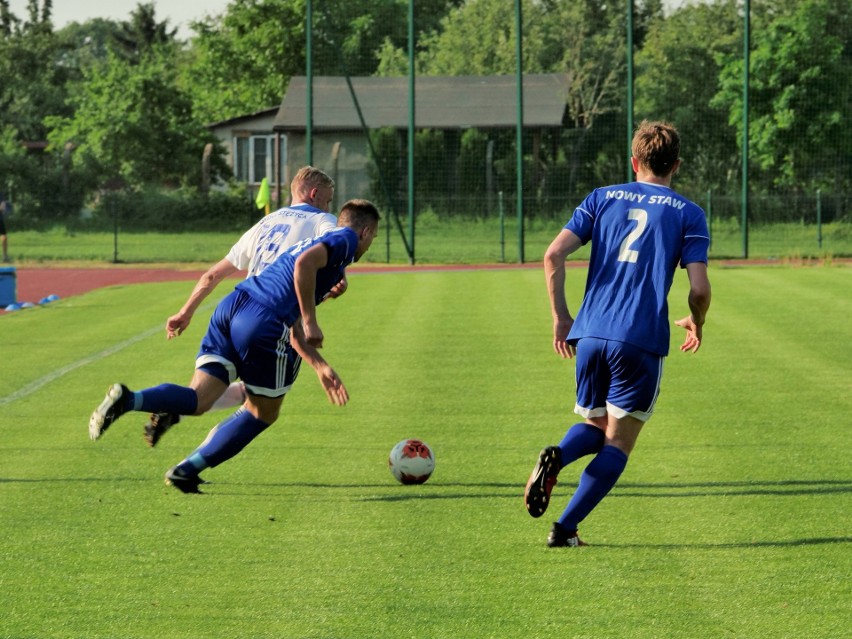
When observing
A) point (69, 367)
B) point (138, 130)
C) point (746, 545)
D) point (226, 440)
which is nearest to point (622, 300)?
point (746, 545)

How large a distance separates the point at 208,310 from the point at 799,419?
10590 mm

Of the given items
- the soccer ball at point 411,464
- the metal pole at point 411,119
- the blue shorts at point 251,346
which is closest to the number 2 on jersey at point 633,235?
the blue shorts at point 251,346

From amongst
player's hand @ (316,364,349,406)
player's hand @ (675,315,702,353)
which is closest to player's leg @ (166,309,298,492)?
player's hand @ (316,364,349,406)

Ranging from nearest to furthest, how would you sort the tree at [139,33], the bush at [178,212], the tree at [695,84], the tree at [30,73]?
the tree at [695,84], the bush at [178,212], the tree at [30,73], the tree at [139,33]

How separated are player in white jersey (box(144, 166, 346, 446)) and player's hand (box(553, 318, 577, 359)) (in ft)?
5.02

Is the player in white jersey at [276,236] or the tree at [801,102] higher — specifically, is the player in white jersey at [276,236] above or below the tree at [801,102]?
below

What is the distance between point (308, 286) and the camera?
651 centimetres

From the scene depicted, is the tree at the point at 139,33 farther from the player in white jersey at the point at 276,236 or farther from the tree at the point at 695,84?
the player in white jersey at the point at 276,236

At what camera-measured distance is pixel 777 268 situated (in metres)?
23.8

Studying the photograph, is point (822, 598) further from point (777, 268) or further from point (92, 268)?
point (92, 268)

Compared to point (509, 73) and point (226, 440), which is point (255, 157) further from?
point (226, 440)

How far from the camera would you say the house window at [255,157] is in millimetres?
51000

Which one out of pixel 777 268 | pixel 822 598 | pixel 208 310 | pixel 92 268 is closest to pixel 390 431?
pixel 822 598

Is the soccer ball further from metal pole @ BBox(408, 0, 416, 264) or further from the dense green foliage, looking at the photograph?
metal pole @ BBox(408, 0, 416, 264)
